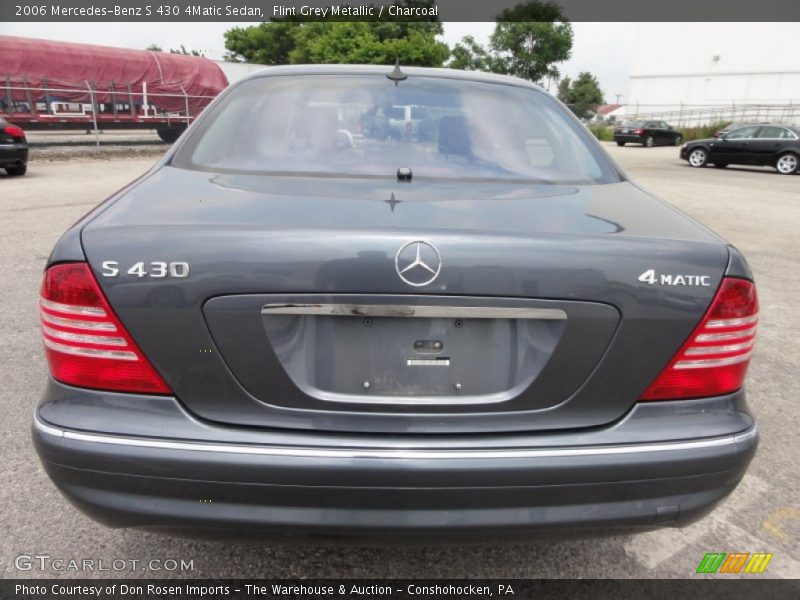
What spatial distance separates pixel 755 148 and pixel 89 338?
72.9 ft

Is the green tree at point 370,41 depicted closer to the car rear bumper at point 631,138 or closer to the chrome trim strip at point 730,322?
the car rear bumper at point 631,138

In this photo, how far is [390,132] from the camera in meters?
2.33

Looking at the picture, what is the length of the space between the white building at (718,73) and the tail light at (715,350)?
5185cm

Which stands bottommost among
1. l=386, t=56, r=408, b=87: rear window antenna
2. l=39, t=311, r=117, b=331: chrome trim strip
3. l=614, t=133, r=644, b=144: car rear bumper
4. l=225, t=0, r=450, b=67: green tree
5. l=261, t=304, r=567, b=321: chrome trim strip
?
l=614, t=133, r=644, b=144: car rear bumper

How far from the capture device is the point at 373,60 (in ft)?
153

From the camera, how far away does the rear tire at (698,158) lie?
67.2ft

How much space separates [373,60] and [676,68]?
25.9 meters

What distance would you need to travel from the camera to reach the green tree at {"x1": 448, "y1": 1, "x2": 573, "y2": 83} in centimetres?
6431

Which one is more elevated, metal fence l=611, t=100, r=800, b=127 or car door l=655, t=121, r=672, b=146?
metal fence l=611, t=100, r=800, b=127

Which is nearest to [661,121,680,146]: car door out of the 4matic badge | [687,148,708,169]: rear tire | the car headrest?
[687,148,708,169]: rear tire

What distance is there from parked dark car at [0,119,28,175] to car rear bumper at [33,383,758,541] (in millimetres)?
13056

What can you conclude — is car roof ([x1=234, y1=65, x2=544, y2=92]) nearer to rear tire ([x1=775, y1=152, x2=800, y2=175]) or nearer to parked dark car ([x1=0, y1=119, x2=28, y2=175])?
parked dark car ([x1=0, y1=119, x2=28, y2=175])

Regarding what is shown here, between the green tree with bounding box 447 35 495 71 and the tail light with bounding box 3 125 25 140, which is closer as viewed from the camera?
the tail light with bounding box 3 125 25 140

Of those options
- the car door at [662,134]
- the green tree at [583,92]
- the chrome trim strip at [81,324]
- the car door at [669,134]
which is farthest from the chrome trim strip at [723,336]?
the green tree at [583,92]
